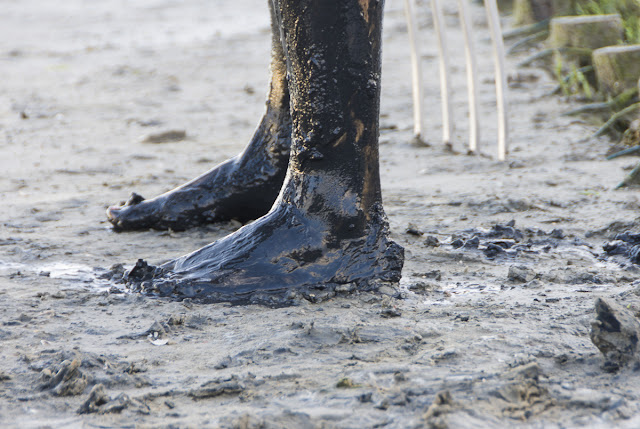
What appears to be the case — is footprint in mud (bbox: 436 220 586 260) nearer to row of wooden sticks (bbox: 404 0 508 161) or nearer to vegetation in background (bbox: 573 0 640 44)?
row of wooden sticks (bbox: 404 0 508 161)

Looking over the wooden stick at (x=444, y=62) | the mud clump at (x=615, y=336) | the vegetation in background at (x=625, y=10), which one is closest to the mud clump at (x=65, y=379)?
the mud clump at (x=615, y=336)

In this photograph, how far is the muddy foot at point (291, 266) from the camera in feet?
6.64

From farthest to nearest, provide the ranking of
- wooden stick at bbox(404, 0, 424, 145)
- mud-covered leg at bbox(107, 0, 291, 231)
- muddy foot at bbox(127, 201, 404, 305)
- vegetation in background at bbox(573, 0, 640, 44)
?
vegetation in background at bbox(573, 0, 640, 44), wooden stick at bbox(404, 0, 424, 145), mud-covered leg at bbox(107, 0, 291, 231), muddy foot at bbox(127, 201, 404, 305)

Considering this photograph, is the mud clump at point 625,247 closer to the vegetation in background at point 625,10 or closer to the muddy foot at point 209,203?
the muddy foot at point 209,203

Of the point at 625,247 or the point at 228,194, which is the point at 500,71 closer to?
the point at 625,247

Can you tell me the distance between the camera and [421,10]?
9648 millimetres

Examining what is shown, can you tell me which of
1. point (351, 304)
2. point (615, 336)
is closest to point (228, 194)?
point (351, 304)

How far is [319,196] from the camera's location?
6.69ft

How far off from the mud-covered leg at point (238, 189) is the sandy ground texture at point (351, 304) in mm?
57

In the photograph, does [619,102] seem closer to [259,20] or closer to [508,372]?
[508,372]

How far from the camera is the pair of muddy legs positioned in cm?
191

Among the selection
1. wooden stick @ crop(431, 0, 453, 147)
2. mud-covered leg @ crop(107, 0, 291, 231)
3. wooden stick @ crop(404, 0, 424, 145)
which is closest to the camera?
mud-covered leg @ crop(107, 0, 291, 231)

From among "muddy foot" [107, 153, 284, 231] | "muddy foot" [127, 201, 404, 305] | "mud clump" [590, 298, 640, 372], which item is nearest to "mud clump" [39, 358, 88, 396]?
"muddy foot" [127, 201, 404, 305]

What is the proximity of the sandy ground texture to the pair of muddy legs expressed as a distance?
3.5 inches
